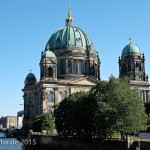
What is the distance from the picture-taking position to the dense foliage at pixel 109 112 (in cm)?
5786

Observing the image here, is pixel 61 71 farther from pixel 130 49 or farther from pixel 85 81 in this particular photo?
pixel 130 49

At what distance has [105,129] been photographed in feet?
192

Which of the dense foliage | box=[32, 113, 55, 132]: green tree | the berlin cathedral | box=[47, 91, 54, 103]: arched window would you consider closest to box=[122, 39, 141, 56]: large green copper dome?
the berlin cathedral

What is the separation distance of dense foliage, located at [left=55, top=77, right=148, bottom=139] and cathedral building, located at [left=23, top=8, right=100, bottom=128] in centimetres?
4947

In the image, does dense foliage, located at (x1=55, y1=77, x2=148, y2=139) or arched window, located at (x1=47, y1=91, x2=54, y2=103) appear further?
arched window, located at (x1=47, y1=91, x2=54, y2=103)

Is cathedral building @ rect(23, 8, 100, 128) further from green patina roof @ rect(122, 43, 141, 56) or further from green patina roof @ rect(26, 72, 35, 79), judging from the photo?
green patina roof @ rect(122, 43, 141, 56)

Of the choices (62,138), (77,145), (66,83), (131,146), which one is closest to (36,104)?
(66,83)

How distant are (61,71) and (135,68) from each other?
2583 centimetres

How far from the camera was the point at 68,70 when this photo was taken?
13150 centimetres

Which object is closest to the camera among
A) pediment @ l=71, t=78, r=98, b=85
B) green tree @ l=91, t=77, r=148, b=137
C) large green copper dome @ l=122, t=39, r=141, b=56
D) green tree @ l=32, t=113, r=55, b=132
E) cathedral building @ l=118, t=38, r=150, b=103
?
green tree @ l=91, t=77, r=148, b=137

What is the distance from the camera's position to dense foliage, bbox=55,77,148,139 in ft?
190

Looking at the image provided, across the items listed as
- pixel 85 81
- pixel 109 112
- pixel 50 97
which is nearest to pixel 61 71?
pixel 85 81

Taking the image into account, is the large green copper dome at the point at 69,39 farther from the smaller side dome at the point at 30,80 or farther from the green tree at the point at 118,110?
the green tree at the point at 118,110

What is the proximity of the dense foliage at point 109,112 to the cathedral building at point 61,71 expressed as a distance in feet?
162
